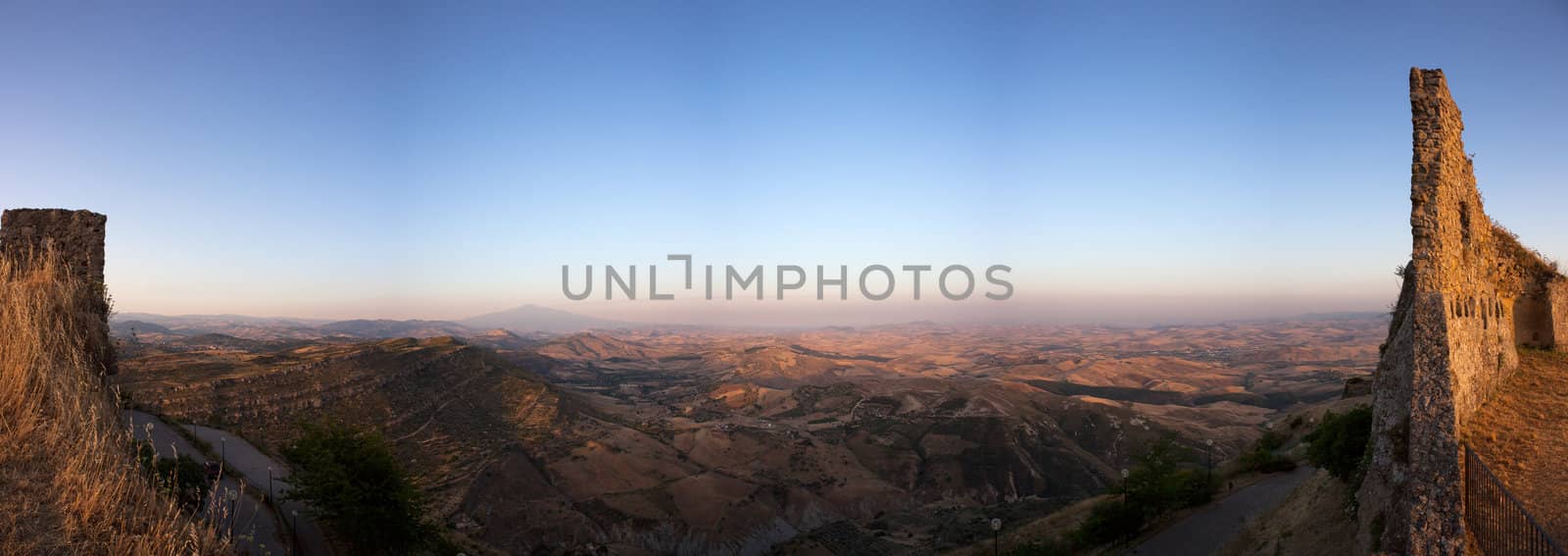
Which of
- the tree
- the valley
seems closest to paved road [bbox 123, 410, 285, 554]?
the tree

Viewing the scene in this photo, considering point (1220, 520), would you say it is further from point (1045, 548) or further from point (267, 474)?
point (267, 474)

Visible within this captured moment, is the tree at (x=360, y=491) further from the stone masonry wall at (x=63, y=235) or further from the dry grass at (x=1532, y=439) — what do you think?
the dry grass at (x=1532, y=439)

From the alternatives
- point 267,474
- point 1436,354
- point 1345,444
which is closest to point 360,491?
point 267,474

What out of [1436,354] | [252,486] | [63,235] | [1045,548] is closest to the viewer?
[1436,354]

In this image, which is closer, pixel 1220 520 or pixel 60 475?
pixel 60 475

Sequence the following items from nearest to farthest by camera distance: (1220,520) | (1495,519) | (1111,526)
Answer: (1495,519) → (1220,520) → (1111,526)

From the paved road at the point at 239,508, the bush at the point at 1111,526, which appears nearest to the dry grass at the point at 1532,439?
the bush at the point at 1111,526
